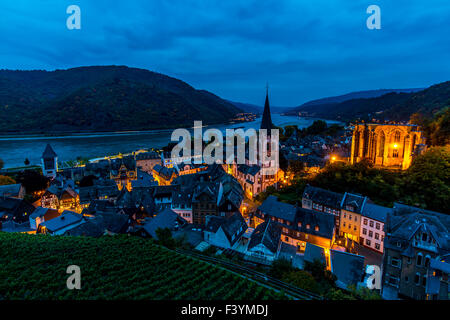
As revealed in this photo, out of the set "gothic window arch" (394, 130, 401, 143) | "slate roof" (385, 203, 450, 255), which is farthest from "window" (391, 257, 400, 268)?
"gothic window arch" (394, 130, 401, 143)

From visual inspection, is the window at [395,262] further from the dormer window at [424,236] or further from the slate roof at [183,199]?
the slate roof at [183,199]

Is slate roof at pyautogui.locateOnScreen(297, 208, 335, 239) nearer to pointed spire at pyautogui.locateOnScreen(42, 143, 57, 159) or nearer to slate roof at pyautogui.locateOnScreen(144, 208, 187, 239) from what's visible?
slate roof at pyautogui.locateOnScreen(144, 208, 187, 239)

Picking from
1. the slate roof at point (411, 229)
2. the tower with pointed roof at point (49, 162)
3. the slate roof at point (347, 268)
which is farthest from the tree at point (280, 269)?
the tower with pointed roof at point (49, 162)

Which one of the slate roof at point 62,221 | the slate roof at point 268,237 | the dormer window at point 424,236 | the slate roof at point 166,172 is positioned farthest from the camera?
the slate roof at point 166,172

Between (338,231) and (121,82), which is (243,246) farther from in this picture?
(121,82)
